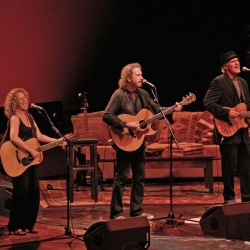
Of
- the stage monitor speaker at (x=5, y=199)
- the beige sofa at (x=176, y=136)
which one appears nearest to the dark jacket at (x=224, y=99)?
the beige sofa at (x=176, y=136)

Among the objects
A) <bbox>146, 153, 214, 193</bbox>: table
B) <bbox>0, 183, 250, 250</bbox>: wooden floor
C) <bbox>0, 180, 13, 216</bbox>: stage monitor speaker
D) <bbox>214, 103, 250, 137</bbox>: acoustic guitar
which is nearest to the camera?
<bbox>0, 183, 250, 250</bbox>: wooden floor

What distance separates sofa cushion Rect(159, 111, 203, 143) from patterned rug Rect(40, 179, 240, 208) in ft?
2.79

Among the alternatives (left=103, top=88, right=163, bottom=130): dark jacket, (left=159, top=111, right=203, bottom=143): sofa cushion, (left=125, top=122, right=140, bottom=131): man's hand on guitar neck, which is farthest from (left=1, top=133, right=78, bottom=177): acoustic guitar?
(left=159, top=111, right=203, bottom=143): sofa cushion

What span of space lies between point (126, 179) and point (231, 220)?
5.77 ft

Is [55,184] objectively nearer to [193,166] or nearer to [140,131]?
[193,166]

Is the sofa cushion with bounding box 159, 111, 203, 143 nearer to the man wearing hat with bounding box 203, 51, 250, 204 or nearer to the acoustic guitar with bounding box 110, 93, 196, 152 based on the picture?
the man wearing hat with bounding box 203, 51, 250, 204

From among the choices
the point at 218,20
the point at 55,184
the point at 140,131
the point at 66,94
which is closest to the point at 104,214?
the point at 140,131

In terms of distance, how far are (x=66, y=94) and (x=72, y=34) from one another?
1.18 metres

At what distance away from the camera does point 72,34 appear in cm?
1434

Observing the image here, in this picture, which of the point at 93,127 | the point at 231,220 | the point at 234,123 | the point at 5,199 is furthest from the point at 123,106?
the point at 93,127

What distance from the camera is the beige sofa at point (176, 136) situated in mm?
12055

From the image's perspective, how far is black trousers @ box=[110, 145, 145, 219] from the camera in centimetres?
841

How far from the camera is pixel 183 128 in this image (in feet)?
41.8

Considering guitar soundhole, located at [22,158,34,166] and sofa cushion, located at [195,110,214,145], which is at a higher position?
sofa cushion, located at [195,110,214,145]
